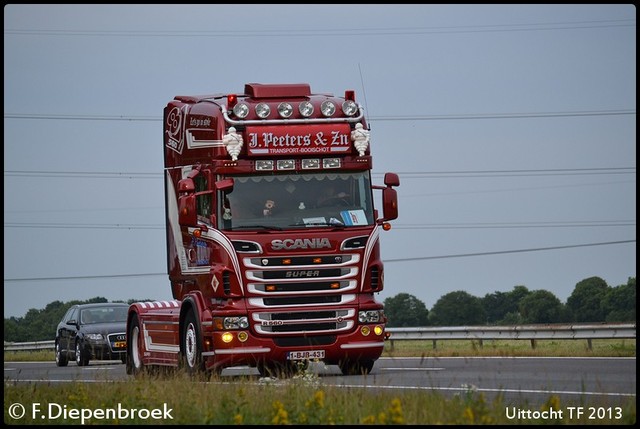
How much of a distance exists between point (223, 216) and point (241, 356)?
1974 mm

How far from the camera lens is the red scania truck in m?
19.9

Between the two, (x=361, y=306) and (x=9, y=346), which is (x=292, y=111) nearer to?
(x=361, y=306)

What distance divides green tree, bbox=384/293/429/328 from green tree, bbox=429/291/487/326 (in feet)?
1.92

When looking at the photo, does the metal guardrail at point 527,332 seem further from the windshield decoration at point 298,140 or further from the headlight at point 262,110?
the headlight at point 262,110

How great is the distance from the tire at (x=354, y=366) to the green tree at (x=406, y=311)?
4854 cm

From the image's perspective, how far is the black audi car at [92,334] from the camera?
31141 mm

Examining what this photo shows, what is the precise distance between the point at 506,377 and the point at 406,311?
5205 centimetres

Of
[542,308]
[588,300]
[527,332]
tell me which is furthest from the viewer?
[542,308]

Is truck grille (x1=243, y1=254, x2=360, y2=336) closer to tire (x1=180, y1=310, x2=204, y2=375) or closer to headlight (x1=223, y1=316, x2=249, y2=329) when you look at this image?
headlight (x1=223, y1=316, x2=249, y2=329)

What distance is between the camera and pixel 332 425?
11.7 meters

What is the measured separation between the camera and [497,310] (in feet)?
249

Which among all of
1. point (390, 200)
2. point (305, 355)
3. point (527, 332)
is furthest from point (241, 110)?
point (527, 332)

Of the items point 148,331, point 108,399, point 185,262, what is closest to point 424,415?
point 108,399

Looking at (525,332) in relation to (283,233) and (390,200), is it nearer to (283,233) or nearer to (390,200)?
(390,200)
